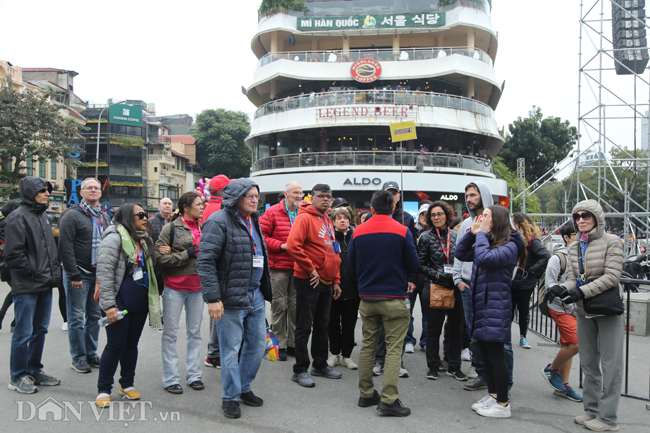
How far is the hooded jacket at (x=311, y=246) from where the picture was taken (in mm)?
4891

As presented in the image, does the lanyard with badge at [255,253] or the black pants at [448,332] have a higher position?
the lanyard with badge at [255,253]

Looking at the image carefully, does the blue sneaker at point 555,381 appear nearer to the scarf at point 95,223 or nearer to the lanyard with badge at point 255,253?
the lanyard with badge at point 255,253

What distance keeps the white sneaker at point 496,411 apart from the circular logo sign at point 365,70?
26430 millimetres

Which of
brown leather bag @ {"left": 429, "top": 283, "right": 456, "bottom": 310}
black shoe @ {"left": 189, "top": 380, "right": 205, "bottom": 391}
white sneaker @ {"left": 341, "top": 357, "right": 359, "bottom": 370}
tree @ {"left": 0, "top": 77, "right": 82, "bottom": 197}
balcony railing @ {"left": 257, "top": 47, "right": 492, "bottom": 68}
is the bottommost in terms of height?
white sneaker @ {"left": 341, "top": 357, "right": 359, "bottom": 370}

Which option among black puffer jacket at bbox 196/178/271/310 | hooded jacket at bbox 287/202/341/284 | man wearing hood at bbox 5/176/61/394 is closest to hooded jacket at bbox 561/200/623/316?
hooded jacket at bbox 287/202/341/284

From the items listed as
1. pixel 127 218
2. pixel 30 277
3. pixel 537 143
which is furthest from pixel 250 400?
pixel 537 143

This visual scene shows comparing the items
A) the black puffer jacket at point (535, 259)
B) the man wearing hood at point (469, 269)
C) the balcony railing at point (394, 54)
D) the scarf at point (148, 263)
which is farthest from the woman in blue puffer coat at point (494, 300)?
the balcony railing at point (394, 54)

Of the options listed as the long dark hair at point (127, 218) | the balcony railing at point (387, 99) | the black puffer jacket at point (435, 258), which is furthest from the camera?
the balcony railing at point (387, 99)

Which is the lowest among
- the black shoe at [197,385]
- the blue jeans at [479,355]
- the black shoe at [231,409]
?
the black shoe at [197,385]

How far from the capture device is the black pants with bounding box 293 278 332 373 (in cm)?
491

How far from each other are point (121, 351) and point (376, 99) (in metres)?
24.9

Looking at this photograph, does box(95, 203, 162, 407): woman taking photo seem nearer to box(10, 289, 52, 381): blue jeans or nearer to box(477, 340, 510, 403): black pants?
box(10, 289, 52, 381): blue jeans

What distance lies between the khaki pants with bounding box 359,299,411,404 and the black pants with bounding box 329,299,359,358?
120cm

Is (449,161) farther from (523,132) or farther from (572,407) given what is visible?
(572,407)
